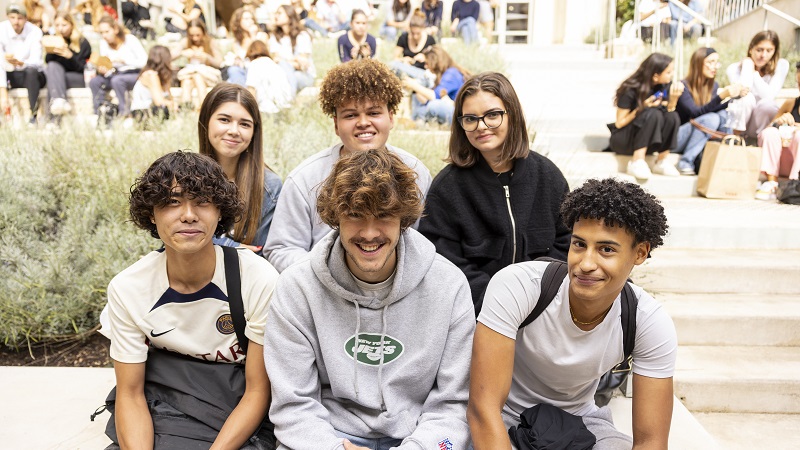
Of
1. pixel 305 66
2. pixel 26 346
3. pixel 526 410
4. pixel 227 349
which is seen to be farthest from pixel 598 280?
pixel 305 66

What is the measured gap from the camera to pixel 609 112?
7.13m

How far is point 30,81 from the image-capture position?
27.1 ft

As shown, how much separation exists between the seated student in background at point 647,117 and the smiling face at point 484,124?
3.42 meters

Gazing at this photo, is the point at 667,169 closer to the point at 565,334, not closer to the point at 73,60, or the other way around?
the point at 565,334

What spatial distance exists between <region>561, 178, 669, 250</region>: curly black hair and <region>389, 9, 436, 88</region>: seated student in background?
5.71 meters

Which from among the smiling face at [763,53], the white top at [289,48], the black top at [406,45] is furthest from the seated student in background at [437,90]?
the smiling face at [763,53]

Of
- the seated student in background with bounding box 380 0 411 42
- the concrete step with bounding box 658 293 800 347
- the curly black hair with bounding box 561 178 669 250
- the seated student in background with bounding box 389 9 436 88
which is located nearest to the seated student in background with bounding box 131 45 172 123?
the seated student in background with bounding box 389 9 436 88

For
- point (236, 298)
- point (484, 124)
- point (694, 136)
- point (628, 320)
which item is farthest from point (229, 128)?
point (694, 136)

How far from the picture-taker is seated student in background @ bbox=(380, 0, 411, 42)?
1062cm

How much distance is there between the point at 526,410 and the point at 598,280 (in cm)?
56

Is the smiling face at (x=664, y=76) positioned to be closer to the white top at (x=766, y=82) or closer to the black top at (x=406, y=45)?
the white top at (x=766, y=82)

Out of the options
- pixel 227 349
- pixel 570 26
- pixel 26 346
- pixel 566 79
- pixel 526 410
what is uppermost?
pixel 570 26

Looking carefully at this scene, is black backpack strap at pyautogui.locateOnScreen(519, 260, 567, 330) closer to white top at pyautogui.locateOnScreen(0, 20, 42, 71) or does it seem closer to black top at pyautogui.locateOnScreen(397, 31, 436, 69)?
black top at pyautogui.locateOnScreen(397, 31, 436, 69)

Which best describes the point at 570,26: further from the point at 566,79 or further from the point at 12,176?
the point at 12,176
